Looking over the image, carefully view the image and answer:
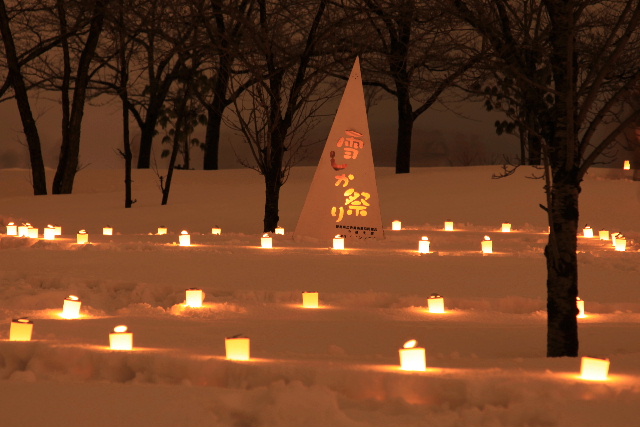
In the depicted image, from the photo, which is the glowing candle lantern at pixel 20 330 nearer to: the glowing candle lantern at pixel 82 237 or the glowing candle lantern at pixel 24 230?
the glowing candle lantern at pixel 82 237

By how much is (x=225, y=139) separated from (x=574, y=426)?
86.9ft

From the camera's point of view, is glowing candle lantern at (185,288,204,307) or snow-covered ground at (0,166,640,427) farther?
glowing candle lantern at (185,288,204,307)

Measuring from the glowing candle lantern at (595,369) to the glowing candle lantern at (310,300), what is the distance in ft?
9.58

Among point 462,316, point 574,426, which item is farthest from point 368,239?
point 574,426

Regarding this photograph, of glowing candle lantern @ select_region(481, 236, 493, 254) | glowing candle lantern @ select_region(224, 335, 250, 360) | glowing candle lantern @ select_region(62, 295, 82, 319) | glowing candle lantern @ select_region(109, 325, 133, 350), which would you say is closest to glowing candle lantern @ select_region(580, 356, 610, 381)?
glowing candle lantern @ select_region(224, 335, 250, 360)

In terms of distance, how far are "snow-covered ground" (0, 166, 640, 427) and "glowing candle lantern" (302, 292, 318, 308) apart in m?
0.14

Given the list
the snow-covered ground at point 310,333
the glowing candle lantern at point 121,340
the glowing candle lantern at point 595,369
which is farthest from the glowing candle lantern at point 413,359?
the glowing candle lantern at point 121,340

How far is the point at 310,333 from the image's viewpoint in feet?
19.2

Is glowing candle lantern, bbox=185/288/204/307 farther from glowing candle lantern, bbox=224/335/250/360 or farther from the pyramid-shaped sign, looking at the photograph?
the pyramid-shaped sign

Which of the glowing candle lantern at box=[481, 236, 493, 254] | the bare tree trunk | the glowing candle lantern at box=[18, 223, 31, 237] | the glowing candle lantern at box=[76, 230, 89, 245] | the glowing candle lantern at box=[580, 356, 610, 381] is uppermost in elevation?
the bare tree trunk

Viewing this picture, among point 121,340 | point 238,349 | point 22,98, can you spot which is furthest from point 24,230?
point 22,98

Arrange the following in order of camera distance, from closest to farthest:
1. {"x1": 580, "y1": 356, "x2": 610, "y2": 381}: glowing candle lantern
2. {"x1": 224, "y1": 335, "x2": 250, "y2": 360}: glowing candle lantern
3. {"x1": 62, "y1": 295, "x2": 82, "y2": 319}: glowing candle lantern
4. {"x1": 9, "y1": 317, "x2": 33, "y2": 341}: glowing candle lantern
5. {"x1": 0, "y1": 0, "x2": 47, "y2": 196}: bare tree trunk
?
{"x1": 580, "y1": 356, "x2": 610, "y2": 381}: glowing candle lantern
{"x1": 224, "y1": 335, "x2": 250, "y2": 360}: glowing candle lantern
{"x1": 9, "y1": 317, "x2": 33, "y2": 341}: glowing candle lantern
{"x1": 62, "y1": 295, "x2": 82, "y2": 319}: glowing candle lantern
{"x1": 0, "y1": 0, "x2": 47, "y2": 196}: bare tree trunk

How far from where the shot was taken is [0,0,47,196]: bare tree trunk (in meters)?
19.1

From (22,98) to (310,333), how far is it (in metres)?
15.6
